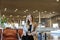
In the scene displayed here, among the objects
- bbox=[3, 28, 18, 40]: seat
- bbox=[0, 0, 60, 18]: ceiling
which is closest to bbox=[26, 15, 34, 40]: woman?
bbox=[3, 28, 18, 40]: seat

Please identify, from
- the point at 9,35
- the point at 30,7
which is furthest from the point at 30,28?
the point at 30,7

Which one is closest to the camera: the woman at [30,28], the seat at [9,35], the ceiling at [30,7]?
the woman at [30,28]

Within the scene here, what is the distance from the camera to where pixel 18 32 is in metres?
2.46

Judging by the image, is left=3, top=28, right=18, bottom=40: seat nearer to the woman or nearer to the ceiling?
the woman

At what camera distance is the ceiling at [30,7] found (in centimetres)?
779

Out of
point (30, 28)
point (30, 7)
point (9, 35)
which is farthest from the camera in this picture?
point (30, 7)

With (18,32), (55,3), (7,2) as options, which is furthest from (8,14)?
(18,32)

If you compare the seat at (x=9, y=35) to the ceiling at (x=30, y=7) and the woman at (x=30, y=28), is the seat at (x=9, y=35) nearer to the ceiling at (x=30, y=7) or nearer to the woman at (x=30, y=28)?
the woman at (x=30, y=28)

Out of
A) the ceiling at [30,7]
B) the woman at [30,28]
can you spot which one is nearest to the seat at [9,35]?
the woman at [30,28]

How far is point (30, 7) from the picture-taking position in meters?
8.37

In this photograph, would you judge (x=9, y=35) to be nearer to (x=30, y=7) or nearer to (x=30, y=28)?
(x=30, y=28)

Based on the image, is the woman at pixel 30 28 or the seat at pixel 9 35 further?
the seat at pixel 9 35

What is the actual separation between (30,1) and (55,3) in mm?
1276

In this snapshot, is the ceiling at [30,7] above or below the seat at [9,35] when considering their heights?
above
